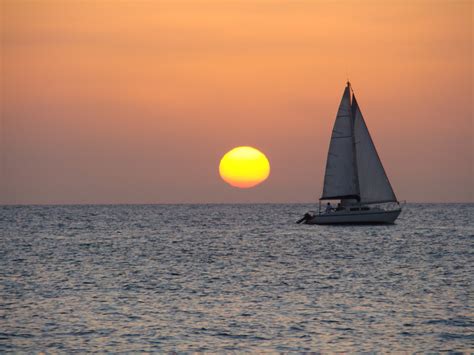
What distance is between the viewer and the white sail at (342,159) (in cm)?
9262

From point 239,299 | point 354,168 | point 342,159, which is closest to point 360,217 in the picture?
point 354,168

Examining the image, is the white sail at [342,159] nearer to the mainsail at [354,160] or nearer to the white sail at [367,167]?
the mainsail at [354,160]

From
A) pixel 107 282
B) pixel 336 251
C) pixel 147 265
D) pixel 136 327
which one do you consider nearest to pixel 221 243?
pixel 336 251

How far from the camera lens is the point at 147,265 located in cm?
5775

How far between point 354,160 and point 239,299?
186ft

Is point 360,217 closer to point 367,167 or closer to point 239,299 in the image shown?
point 367,167

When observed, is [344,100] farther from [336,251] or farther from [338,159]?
[336,251]

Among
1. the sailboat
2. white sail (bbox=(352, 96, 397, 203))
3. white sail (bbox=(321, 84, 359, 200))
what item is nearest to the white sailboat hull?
the sailboat

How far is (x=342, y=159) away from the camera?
9381 centimetres

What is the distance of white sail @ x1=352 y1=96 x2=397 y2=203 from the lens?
93312 mm

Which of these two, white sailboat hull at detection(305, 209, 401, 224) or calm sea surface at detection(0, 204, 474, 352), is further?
white sailboat hull at detection(305, 209, 401, 224)

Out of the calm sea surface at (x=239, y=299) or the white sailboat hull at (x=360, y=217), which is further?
the white sailboat hull at (x=360, y=217)

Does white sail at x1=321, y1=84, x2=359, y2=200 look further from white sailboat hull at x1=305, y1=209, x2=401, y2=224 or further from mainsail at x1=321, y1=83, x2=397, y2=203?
white sailboat hull at x1=305, y1=209, x2=401, y2=224

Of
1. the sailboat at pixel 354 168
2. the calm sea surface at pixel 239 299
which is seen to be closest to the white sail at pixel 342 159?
the sailboat at pixel 354 168
